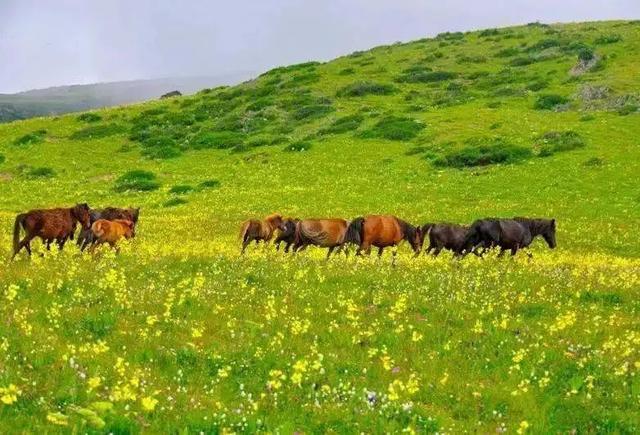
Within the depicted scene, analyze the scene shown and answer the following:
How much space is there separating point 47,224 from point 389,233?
1081cm

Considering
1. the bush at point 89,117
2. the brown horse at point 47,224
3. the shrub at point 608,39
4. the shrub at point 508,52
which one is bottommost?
the brown horse at point 47,224

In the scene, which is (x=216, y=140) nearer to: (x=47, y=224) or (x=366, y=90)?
(x=366, y=90)

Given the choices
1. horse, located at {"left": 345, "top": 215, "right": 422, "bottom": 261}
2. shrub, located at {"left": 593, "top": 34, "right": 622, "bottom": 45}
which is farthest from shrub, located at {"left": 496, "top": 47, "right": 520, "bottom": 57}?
horse, located at {"left": 345, "top": 215, "right": 422, "bottom": 261}

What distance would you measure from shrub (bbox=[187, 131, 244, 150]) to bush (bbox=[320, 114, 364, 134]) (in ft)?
27.7

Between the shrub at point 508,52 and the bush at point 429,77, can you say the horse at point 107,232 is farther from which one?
the shrub at point 508,52

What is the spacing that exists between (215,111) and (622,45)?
2018 inches

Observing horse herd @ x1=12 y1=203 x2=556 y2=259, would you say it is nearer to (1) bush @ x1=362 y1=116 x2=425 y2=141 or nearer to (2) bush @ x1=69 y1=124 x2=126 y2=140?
(1) bush @ x1=362 y1=116 x2=425 y2=141

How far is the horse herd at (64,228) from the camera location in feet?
63.2

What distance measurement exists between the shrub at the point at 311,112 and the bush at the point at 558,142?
976 inches

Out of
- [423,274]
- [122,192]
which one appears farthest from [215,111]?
[423,274]

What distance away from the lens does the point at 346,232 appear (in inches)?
897

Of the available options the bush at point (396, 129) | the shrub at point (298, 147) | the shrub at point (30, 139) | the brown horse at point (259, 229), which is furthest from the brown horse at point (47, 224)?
the shrub at point (30, 139)

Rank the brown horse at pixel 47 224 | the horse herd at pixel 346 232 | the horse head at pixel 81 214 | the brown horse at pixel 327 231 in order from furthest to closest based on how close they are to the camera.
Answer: the brown horse at pixel 327 231
the horse head at pixel 81 214
the horse herd at pixel 346 232
the brown horse at pixel 47 224

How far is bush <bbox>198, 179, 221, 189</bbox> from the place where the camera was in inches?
1912
